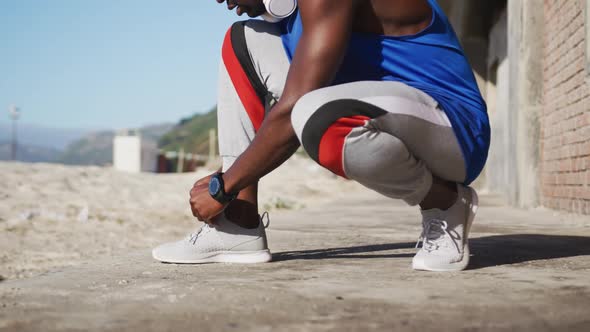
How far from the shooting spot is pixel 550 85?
466 cm

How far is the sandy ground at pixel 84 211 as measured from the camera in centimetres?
450

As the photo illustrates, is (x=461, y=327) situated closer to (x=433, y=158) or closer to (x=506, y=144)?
(x=433, y=158)

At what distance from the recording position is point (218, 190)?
70.6 inches

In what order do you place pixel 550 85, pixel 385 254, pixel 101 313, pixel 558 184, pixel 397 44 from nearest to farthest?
pixel 101 313 → pixel 397 44 → pixel 385 254 → pixel 558 184 → pixel 550 85

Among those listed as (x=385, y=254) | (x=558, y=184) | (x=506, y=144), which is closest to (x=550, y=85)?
(x=558, y=184)

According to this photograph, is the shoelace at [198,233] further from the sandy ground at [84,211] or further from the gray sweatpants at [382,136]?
the sandy ground at [84,211]

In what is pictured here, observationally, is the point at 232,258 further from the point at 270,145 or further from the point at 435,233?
the point at 435,233

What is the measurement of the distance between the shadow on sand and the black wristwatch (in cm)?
39

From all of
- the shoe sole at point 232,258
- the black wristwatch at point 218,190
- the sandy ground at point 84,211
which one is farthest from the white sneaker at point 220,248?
the sandy ground at point 84,211

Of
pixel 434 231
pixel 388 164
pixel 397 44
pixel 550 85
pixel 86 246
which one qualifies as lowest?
pixel 86 246

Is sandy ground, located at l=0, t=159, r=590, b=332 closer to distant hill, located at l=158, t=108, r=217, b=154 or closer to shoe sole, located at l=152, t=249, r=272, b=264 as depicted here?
shoe sole, located at l=152, t=249, r=272, b=264

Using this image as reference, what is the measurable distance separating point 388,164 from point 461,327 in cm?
57

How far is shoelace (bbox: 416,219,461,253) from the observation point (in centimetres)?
181

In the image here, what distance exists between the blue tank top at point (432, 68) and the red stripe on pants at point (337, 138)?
0.25m
